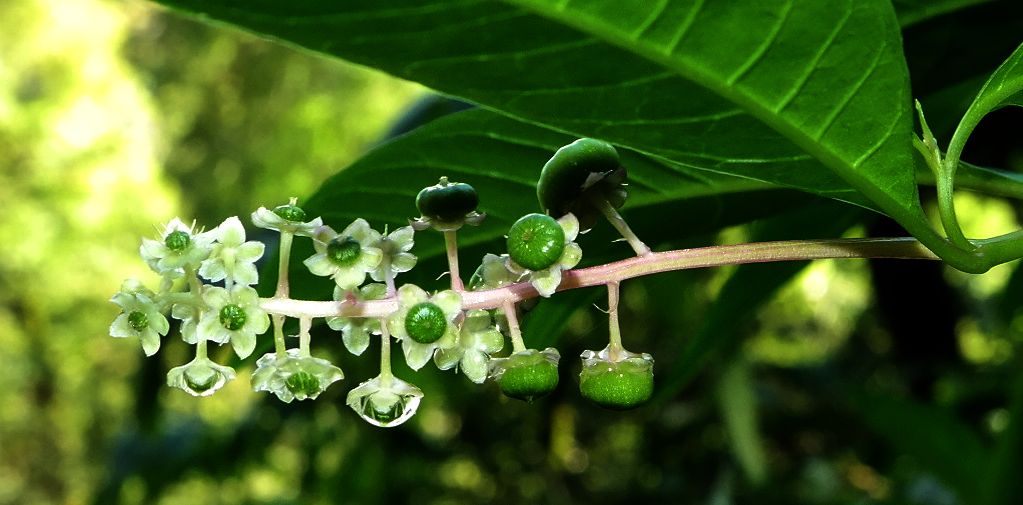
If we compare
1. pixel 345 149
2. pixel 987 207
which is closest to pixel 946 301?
pixel 987 207

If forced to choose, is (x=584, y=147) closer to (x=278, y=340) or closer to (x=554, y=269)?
(x=554, y=269)

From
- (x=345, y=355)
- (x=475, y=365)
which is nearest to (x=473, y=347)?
(x=475, y=365)

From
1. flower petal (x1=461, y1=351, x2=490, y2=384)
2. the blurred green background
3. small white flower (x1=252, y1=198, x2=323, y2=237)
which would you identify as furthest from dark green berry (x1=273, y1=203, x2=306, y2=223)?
the blurred green background

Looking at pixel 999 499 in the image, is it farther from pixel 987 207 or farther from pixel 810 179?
pixel 987 207

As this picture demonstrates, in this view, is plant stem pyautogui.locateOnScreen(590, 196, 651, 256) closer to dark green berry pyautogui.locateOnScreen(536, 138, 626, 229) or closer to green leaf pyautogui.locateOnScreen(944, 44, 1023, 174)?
dark green berry pyautogui.locateOnScreen(536, 138, 626, 229)

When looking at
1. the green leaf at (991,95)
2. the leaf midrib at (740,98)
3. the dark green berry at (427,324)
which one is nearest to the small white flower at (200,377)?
the dark green berry at (427,324)

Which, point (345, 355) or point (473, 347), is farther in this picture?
point (345, 355)
